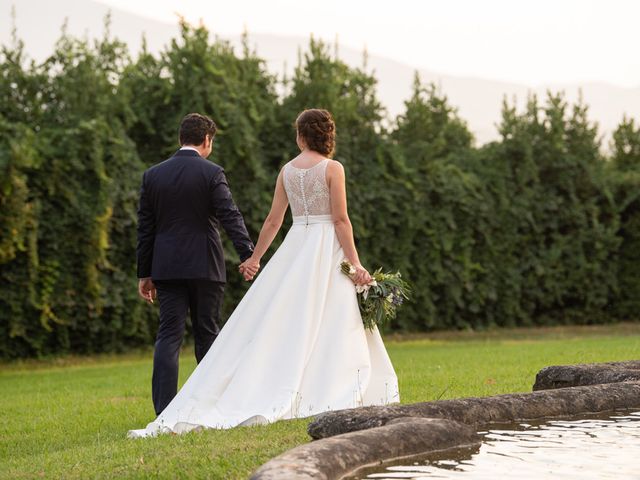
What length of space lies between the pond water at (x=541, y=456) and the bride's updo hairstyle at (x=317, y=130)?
262 cm

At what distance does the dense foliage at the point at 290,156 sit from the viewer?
1506 centimetres

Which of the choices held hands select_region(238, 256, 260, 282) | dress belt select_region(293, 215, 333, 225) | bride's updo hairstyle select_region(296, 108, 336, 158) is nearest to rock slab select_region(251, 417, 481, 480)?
held hands select_region(238, 256, 260, 282)

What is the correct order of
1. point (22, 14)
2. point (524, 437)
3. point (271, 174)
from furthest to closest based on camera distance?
point (271, 174)
point (22, 14)
point (524, 437)

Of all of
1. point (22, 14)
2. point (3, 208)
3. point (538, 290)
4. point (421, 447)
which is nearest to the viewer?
point (421, 447)

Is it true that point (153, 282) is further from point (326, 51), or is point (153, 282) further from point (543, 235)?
point (543, 235)

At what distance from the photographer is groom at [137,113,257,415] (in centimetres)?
757

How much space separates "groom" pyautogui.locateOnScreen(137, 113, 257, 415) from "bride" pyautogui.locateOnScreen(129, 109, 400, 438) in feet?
0.86

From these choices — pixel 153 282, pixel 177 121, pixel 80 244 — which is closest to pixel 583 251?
pixel 177 121

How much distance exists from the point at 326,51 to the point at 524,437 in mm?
13141

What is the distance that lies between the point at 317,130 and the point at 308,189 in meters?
0.43

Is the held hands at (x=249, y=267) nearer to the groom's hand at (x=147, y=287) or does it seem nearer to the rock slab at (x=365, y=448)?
the groom's hand at (x=147, y=287)

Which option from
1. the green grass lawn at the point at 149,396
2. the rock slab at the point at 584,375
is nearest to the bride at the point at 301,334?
the green grass lawn at the point at 149,396

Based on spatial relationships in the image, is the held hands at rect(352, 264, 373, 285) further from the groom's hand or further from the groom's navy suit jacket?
the groom's hand

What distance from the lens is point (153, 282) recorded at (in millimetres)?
7762
